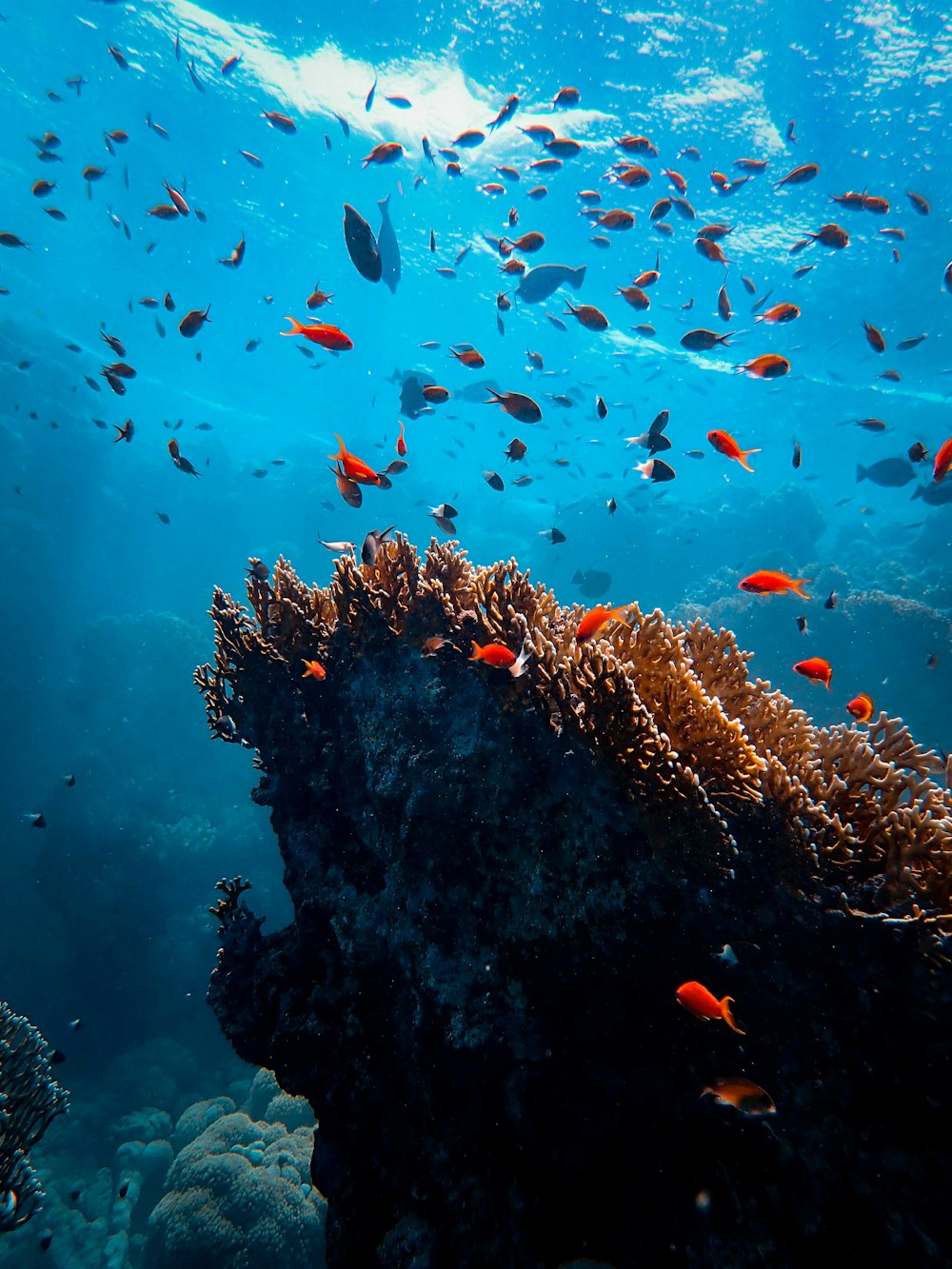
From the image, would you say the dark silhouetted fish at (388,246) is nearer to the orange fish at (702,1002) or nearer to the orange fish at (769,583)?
the orange fish at (769,583)

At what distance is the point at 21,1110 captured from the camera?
5188 millimetres

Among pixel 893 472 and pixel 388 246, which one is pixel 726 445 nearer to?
pixel 893 472

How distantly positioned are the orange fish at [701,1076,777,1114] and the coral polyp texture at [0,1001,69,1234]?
6335 millimetres

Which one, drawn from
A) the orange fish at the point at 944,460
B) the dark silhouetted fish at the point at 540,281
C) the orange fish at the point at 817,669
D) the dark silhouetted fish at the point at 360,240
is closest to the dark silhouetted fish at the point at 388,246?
the dark silhouetted fish at the point at 540,281

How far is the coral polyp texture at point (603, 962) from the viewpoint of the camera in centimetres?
232

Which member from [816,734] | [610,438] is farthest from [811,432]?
[816,734]

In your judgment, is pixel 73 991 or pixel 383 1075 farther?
pixel 73 991

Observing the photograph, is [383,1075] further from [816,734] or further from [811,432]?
[811,432]

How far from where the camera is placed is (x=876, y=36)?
14023 millimetres

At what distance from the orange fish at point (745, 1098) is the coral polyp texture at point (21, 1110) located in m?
6.33

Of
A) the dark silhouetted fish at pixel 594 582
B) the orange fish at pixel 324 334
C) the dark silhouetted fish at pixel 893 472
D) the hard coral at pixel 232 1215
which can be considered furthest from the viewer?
the dark silhouetted fish at pixel 594 582

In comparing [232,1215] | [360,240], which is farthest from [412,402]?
[232,1215]

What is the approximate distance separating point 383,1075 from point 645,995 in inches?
66.5

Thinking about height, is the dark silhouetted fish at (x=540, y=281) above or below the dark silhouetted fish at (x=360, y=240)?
above
